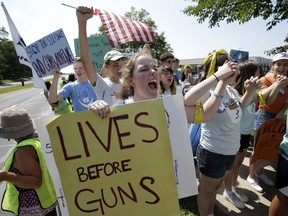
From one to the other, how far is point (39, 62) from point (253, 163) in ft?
10.9

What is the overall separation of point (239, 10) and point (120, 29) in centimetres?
584

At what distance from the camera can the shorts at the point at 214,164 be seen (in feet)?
8.03

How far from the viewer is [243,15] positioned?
807 centimetres

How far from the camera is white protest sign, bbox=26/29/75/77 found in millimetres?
3275

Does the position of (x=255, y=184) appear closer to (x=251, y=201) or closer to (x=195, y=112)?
(x=251, y=201)

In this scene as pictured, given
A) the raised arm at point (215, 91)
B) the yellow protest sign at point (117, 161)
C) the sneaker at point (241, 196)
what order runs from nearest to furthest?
the yellow protest sign at point (117, 161)
the raised arm at point (215, 91)
the sneaker at point (241, 196)

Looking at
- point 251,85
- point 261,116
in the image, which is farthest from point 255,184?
point 251,85

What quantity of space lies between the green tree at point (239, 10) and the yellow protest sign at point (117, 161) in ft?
25.6

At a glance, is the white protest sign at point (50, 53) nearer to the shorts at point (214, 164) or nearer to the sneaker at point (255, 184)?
the shorts at point (214, 164)

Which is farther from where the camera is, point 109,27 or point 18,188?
point 109,27

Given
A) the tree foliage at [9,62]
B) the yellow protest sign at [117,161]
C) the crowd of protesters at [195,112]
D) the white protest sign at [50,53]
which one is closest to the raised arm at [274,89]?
the crowd of protesters at [195,112]

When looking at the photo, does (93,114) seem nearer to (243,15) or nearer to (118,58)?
(118,58)

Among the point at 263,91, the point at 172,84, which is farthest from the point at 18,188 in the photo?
the point at 263,91

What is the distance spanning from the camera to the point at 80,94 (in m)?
3.59
